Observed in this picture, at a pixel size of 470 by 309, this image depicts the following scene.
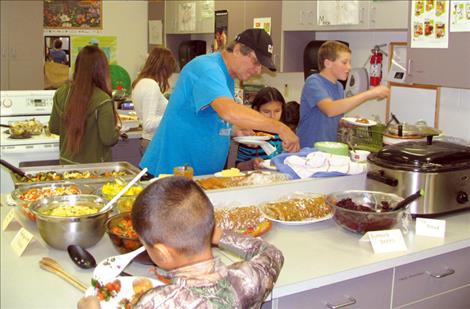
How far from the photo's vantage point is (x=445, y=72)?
143 inches

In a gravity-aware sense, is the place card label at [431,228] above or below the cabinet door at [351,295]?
above

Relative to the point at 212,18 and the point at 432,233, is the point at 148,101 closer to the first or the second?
the point at 212,18

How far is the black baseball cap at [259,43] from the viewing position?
2.68 meters

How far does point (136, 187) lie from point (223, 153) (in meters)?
0.79

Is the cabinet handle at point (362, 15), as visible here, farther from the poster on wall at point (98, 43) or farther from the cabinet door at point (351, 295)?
the poster on wall at point (98, 43)

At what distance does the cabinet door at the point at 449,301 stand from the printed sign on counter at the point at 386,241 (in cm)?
22

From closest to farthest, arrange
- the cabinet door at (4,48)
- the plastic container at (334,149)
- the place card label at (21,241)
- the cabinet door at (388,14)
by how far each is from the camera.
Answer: the place card label at (21,241), the plastic container at (334,149), the cabinet door at (388,14), the cabinet door at (4,48)

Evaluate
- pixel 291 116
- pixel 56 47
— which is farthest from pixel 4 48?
pixel 291 116

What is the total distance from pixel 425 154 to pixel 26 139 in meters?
2.71

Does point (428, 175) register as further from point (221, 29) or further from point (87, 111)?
point (221, 29)

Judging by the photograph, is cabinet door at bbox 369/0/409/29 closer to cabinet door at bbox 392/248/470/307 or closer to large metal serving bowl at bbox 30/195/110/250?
cabinet door at bbox 392/248/470/307

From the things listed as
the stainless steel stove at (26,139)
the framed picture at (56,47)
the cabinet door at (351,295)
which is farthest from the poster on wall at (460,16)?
the framed picture at (56,47)

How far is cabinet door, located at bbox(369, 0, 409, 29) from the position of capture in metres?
3.93

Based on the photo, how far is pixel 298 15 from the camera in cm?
480
